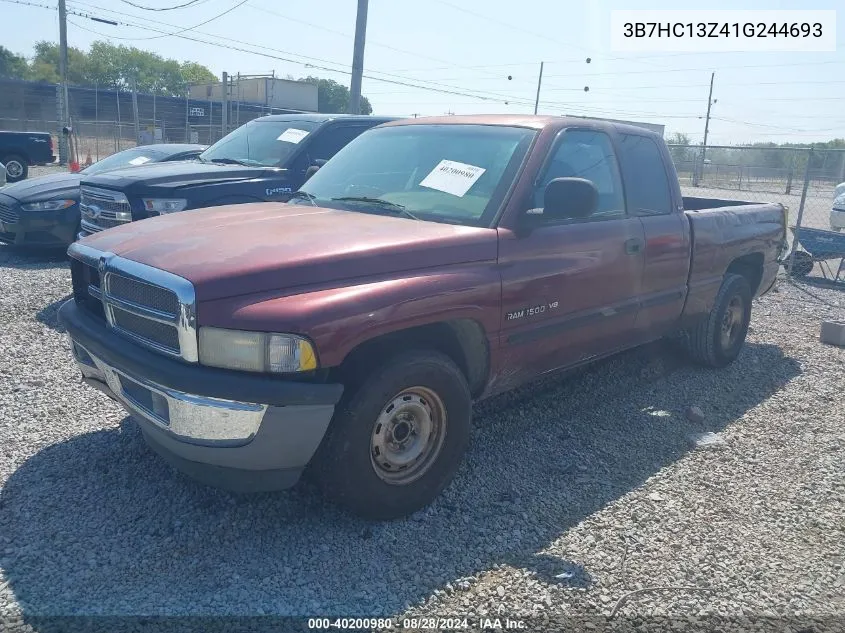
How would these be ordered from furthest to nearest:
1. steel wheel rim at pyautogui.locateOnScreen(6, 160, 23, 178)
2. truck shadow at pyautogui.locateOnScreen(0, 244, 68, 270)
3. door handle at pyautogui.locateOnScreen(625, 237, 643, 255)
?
steel wheel rim at pyautogui.locateOnScreen(6, 160, 23, 178)
truck shadow at pyautogui.locateOnScreen(0, 244, 68, 270)
door handle at pyautogui.locateOnScreen(625, 237, 643, 255)

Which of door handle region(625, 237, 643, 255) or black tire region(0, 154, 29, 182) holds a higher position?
door handle region(625, 237, 643, 255)

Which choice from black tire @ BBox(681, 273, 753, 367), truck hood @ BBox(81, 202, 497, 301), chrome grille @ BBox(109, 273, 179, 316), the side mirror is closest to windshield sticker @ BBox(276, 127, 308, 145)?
truck hood @ BBox(81, 202, 497, 301)

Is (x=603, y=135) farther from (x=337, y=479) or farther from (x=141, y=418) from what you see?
(x=141, y=418)

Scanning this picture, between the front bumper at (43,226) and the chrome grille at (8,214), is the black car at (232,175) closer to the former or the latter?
the front bumper at (43,226)

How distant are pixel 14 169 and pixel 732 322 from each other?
20.3m

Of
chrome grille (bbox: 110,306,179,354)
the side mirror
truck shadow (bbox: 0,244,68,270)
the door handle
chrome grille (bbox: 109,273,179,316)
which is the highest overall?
the side mirror

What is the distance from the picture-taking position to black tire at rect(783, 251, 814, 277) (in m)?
10.6

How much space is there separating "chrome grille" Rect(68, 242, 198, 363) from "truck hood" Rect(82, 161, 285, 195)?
328 cm

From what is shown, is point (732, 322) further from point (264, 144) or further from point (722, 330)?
point (264, 144)

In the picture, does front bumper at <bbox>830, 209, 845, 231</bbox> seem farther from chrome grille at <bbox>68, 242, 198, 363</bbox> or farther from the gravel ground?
chrome grille at <bbox>68, 242, 198, 363</bbox>

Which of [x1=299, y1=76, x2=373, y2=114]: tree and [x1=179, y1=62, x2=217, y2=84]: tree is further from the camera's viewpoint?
[x1=179, y1=62, x2=217, y2=84]: tree

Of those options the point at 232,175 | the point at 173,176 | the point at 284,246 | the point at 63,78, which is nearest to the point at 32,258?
the point at 173,176

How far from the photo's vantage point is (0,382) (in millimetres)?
4855

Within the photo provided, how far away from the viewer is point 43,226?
8.59 meters
